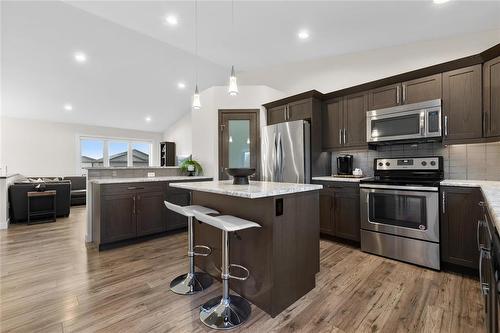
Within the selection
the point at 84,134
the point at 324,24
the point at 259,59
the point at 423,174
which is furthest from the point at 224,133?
the point at 84,134

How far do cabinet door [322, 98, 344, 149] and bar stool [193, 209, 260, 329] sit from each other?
2.53 metres

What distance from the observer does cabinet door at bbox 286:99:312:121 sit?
146 inches

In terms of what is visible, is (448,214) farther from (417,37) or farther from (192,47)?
(192,47)

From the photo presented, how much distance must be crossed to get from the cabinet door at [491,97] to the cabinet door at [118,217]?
4.45 m

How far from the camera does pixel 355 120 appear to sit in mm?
3426

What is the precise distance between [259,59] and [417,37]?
2577mm

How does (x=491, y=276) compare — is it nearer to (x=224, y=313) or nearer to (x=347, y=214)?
(x=224, y=313)

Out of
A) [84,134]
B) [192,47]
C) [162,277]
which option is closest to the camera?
[162,277]

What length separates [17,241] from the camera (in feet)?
11.3

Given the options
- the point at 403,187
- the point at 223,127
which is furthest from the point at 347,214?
the point at 223,127

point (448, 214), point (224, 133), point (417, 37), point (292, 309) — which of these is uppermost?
point (417, 37)

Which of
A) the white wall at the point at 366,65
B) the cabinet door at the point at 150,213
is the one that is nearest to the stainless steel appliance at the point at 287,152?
the white wall at the point at 366,65

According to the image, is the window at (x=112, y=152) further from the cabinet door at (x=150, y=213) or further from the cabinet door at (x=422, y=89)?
the cabinet door at (x=422, y=89)

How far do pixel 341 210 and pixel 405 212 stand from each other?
0.78 metres
